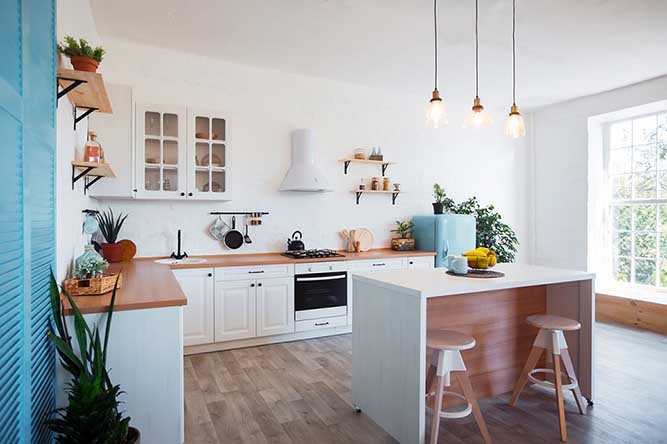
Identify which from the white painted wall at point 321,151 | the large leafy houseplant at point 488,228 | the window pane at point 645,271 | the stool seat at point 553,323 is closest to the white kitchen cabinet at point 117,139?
the white painted wall at point 321,151

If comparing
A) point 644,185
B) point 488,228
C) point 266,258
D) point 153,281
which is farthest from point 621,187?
point 153,281

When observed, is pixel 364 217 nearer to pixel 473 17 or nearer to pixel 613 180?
pixel 473 17

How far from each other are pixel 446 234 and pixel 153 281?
Answer: 133 inches

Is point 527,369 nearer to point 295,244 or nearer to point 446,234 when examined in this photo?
point 446,234

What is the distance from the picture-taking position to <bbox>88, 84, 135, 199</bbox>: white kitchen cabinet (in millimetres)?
3361

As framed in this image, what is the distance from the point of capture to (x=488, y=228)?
5410mm

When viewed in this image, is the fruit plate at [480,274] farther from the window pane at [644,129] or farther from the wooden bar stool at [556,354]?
the window pane at [644,129]

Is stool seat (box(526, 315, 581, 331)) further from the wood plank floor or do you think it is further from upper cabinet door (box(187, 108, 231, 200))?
upper cabinet door (box(187, 108, 231, 200))

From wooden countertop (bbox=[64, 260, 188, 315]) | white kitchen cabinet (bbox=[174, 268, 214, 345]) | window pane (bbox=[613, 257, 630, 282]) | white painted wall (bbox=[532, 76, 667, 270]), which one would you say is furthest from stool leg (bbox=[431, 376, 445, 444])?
window pane (bbox=[613, 257, 630, 282])

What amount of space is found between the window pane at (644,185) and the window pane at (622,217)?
0.65 feet

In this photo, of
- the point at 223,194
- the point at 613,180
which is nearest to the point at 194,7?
the point at 223,194

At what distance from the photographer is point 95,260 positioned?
6.98ft

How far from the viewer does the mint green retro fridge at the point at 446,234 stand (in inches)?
190

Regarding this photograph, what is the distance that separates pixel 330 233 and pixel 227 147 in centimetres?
156
